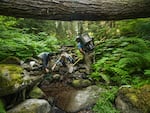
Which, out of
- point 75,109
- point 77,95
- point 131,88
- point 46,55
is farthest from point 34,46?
point 131,88

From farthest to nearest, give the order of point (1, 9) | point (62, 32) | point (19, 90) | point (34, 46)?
1. point (62, 32)
2. point (34, 46)
3. point (19, 90)
4. point (1, 9)

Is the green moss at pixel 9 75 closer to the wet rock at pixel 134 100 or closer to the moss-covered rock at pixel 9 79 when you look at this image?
the moss-covered rock at pixel 9 79

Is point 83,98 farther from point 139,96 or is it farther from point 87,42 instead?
point 87,42

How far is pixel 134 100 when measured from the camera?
4980mm

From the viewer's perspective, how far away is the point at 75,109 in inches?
222

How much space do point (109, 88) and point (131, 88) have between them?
90 centimetres

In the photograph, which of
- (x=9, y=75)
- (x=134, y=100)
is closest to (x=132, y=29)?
(x=134, y=100)

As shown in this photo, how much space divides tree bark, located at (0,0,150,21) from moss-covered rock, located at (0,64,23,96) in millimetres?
1543

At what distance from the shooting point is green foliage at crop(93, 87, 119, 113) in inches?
210

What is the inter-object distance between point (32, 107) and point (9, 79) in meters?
0.87

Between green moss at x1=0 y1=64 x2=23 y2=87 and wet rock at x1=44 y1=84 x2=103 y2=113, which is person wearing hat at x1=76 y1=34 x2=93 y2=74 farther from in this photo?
green moss at x1=0 y1=64 x2=23 y2=87

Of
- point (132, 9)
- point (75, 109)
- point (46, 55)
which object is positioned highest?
point (132, 9)

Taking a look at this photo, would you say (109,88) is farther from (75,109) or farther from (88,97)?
(75,109)

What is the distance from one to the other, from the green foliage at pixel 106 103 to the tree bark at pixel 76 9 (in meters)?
2.16
